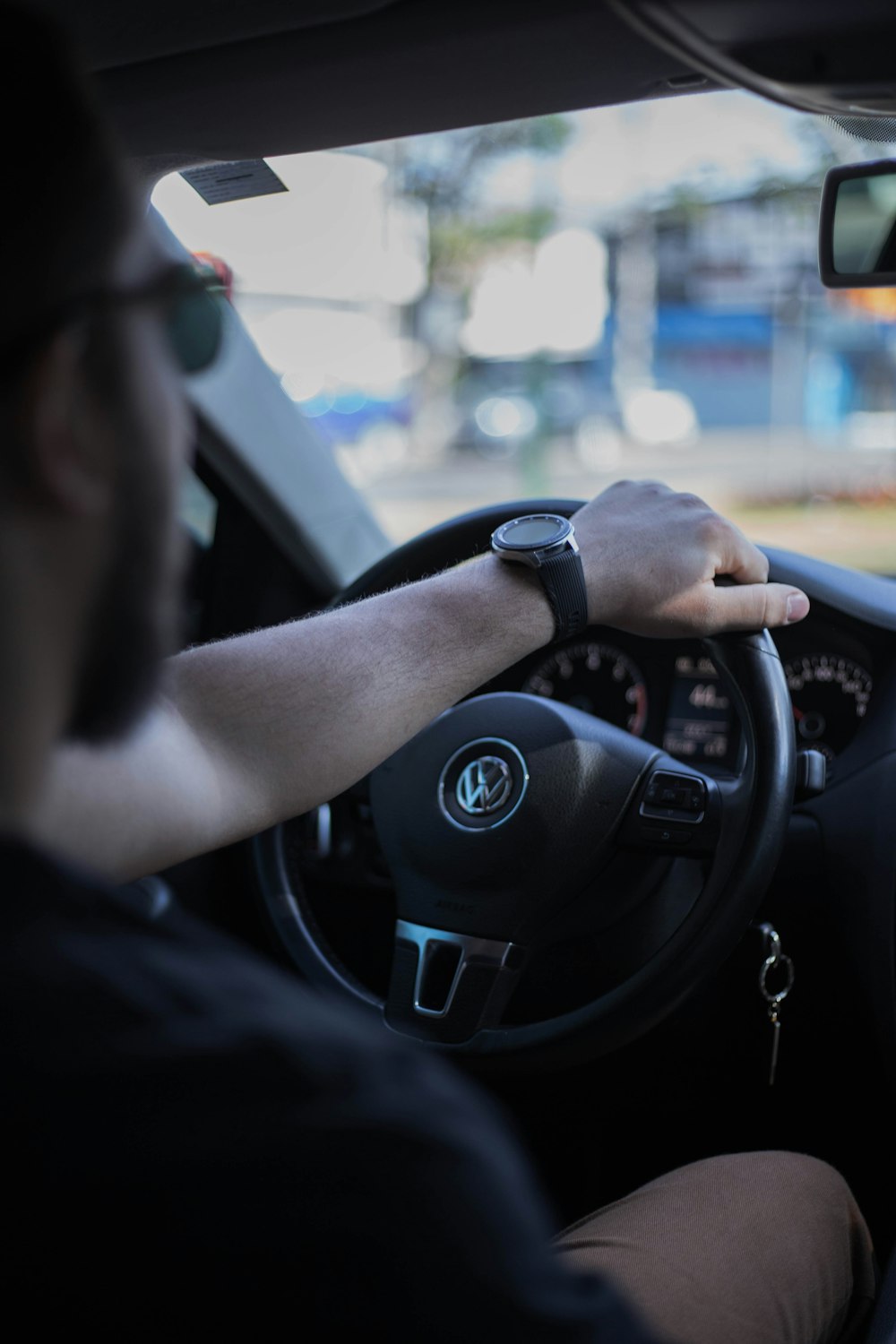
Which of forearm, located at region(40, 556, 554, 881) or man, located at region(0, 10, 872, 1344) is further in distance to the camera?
forearm, located at region(40, 556, 554, 881)

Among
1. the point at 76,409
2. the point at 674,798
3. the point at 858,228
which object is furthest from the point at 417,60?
the point at 674,798

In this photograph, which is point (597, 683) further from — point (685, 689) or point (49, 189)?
point (49, 189)

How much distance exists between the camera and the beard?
0.95 metres

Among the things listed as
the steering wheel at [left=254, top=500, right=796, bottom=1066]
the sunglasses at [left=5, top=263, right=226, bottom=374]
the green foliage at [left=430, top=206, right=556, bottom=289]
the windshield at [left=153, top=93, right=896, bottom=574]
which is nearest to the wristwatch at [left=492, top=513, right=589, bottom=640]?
the steering wheel at [left=254, top=500, right=796, bottom=1066]

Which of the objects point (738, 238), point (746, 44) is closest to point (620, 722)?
point (746, 44)

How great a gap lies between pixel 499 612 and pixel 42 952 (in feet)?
3.44

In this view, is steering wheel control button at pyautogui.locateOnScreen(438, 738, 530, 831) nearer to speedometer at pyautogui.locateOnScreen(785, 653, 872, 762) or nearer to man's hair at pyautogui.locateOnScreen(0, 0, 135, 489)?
speedometer at pyautogui.locateOnScreen(785, 653, 872, 762)

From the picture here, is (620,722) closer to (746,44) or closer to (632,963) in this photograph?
(632,963)

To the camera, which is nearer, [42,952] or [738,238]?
[42,952]

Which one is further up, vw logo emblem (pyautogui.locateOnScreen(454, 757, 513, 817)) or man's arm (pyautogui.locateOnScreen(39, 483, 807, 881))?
man's arm (pyautogui.locateOnScreen(39, 483, 807, 881))

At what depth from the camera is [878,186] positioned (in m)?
1.92

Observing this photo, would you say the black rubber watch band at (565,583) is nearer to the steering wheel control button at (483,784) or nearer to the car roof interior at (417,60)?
the steering wheel control button at (483,784)

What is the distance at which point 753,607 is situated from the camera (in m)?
1.80

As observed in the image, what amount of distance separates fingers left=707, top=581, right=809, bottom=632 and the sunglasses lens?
2.33ft
